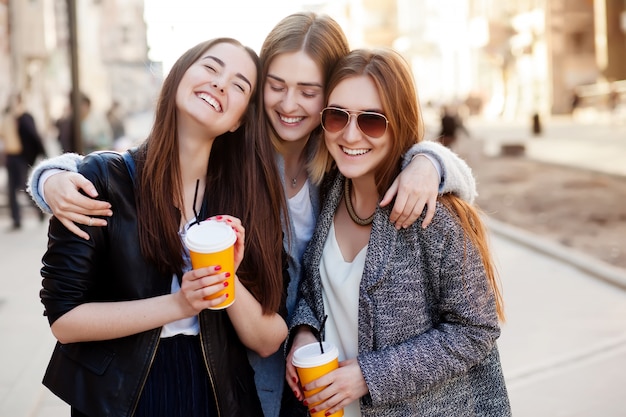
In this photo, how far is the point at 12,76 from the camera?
28938 mm

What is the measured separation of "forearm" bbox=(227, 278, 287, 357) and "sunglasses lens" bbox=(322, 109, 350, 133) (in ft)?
1.98

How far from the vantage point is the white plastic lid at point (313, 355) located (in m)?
2.04

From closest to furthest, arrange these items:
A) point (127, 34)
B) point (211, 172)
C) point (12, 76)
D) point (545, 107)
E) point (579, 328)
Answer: point (211, 172) → point (579, 328) → point (12, 76) → point (545, 107) → point (127, 34)

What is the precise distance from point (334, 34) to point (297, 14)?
223mm

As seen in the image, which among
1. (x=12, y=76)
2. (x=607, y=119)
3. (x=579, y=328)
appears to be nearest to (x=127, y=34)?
(x=12, y=76)

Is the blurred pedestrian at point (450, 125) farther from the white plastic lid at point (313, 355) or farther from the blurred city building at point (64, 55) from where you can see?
the white plastic lid at point (313, 355)

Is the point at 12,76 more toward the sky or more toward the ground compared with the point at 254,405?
more toward the sky

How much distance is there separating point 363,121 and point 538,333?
381cm

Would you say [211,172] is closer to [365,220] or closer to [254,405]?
[365,220]

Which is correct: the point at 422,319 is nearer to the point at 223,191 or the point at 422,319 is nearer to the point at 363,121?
the point at 363,121

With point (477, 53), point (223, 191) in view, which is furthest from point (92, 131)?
point (477, 53)

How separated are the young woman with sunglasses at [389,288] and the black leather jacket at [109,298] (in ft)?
0.99

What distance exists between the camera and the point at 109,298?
6.64ft

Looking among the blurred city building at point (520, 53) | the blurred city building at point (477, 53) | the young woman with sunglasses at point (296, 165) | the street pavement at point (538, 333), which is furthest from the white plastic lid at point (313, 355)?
the blurred city building at point (520, 53)
